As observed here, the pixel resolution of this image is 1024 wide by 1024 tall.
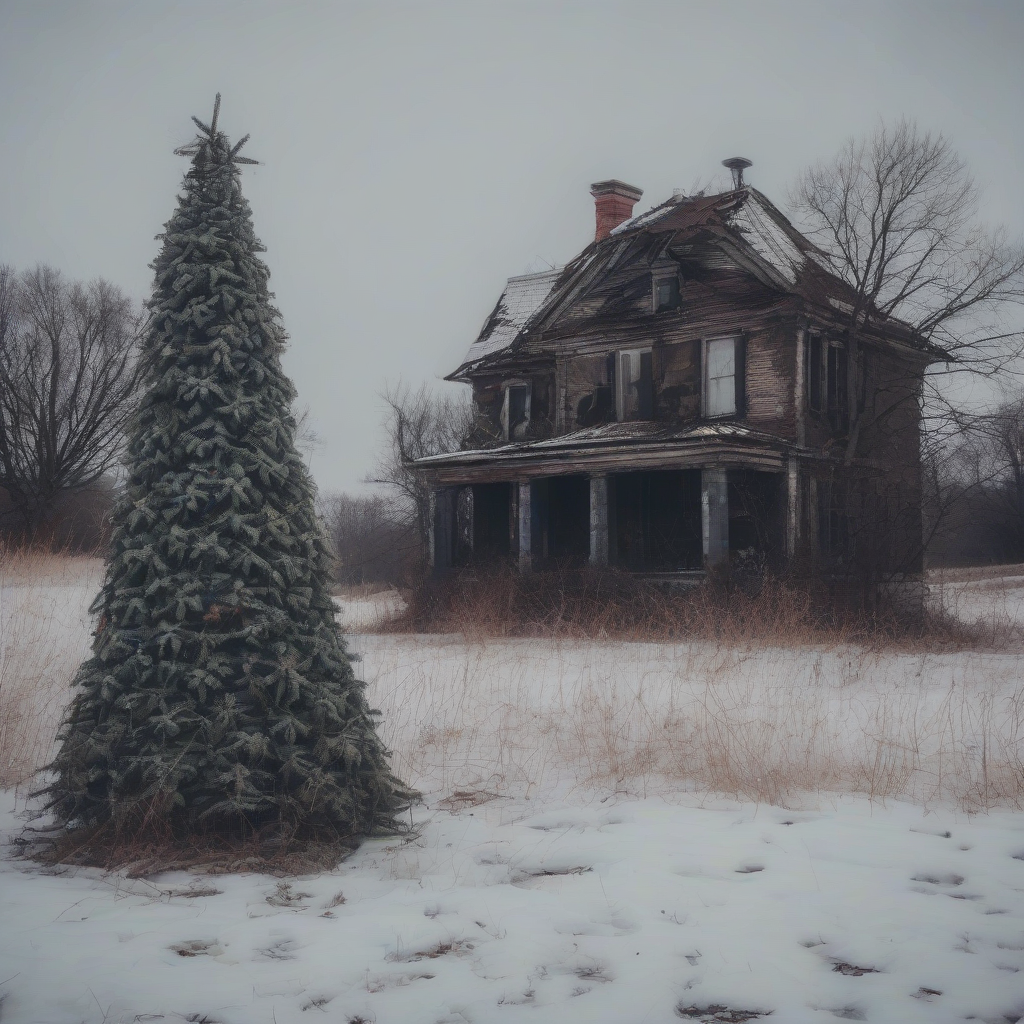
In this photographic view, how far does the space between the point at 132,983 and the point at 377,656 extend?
836 cm

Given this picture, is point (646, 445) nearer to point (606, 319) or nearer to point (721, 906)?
point (606, 319)

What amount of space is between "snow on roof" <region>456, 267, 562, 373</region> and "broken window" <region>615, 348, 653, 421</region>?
4.74m

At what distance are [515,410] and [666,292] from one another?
509 cm

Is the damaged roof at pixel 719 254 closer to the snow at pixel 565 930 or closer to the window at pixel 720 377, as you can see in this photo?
the window at pixel 720 377

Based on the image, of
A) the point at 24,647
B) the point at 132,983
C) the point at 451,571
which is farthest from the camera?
the point at 451,571

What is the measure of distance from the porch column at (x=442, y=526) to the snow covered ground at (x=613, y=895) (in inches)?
473

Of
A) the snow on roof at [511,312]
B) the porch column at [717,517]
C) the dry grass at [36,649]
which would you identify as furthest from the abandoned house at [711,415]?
the dry grass at [36,649]

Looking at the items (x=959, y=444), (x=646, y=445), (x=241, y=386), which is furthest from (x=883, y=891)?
(x=959, y=444)

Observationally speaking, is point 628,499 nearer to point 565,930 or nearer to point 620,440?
point 620,440

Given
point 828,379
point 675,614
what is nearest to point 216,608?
point 675,614

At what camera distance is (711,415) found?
18.3 metres

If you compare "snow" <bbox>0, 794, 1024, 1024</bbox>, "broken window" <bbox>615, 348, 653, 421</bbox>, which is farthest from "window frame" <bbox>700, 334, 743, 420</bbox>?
"snow" <bbox>0, 794, 1024, 1024</bbox>

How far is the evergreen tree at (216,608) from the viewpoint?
496 cm

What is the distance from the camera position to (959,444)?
1998 centimetres
